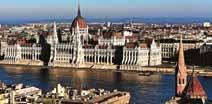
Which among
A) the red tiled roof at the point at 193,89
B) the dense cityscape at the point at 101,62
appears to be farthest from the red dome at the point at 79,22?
the red tiled roof at the point at 193,89

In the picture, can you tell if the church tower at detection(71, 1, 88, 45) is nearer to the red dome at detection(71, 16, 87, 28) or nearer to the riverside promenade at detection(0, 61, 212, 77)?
the red dome at detection(71, 16, 87, 28)

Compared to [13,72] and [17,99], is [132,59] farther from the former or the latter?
[17,99]

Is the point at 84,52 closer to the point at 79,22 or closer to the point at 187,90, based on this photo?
the point at 79,22

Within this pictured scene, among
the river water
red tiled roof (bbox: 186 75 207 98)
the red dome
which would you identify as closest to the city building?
red tiled roof (bbox: 186 75 207 98)

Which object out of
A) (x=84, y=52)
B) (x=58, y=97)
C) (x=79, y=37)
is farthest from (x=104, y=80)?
(x=58, y=97)

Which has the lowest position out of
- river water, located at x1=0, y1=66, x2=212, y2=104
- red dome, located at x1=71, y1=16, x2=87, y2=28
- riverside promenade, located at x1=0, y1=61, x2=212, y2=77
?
riverside promenade, located at x1=0, y1=61, x2=212, y2=77

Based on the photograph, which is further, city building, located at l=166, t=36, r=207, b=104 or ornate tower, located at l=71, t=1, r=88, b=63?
ornate tower, located at l=71, t=1, r=88, b=63

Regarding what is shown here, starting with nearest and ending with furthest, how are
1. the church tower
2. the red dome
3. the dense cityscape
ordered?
the dense cityscape → the church tower → the red dome

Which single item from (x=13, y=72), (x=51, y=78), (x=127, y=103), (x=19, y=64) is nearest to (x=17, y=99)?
(x=127, y=103)

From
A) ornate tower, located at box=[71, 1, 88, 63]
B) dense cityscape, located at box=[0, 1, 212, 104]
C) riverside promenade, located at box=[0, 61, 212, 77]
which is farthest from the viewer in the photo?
ornate tower, located at box=[71, 1, 88, 63]
